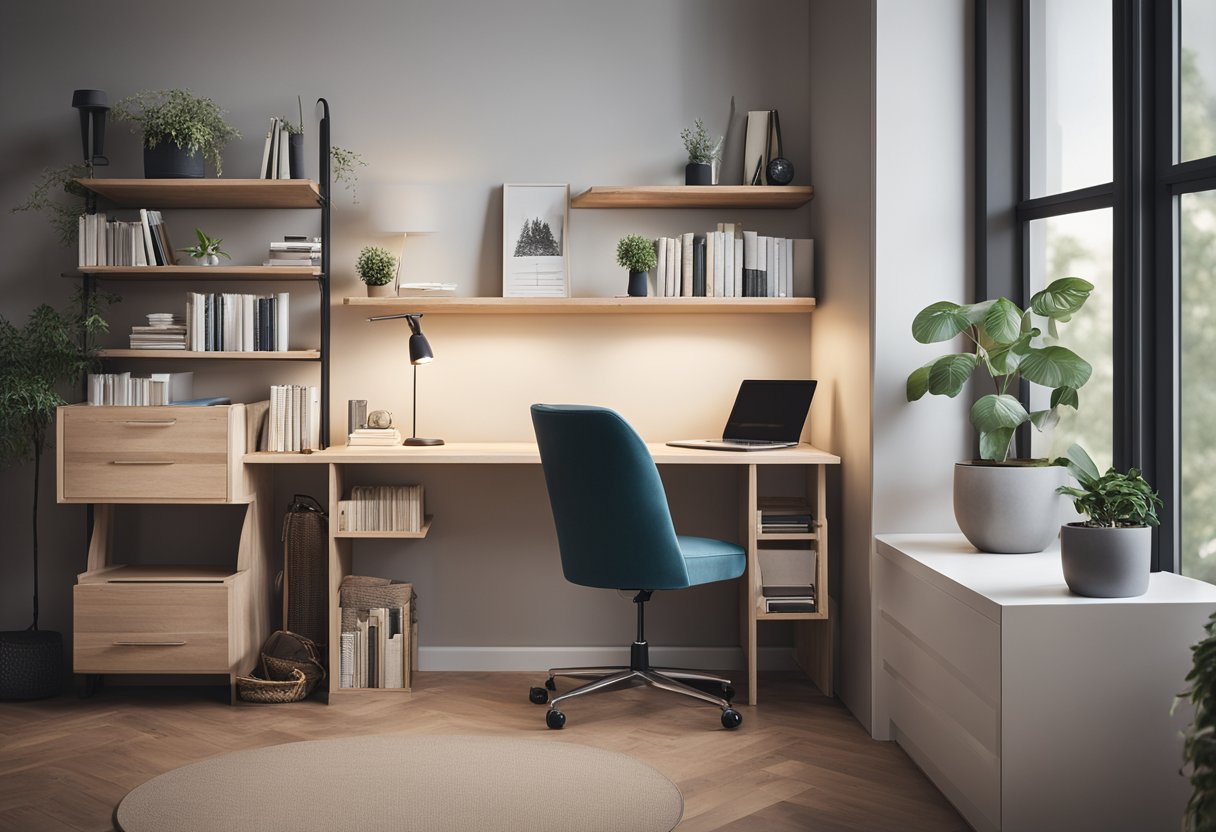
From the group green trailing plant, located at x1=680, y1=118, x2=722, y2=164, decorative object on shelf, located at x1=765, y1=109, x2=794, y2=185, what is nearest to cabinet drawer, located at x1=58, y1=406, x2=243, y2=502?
green trailing plant, located at x1=680, y1=118, x2=722, y2=164

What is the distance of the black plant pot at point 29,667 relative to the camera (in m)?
3.58

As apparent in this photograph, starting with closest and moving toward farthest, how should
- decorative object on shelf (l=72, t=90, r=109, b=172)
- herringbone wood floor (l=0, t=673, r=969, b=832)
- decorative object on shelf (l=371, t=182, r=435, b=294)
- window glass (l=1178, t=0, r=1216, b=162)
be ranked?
window glass (l=1178, t=0, r=1216, b=162) → herringbone wood floor (l=0, t=673, r=969, b=832) → decorative object on shelf (l=72, t=90, r=109, b=172) → decorative object on shelf (l=371, t=182, r=435, b=294)

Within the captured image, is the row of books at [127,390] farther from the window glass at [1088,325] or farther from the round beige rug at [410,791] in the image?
the window glass at [1088,325]

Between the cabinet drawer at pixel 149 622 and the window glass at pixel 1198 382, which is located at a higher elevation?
the window glass at pixel 1198 382

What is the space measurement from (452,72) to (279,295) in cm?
115

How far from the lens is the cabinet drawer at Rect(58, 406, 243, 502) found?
349 centimetres

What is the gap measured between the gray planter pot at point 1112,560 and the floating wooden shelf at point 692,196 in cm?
196

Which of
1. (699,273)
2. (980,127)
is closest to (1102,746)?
(980,127)

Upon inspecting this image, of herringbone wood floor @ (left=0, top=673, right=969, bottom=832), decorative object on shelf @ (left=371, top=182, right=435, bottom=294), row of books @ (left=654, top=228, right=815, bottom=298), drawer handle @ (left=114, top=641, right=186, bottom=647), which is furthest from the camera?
decorative object on shelf @ (left=371, top=182, right=435, bottom=294)

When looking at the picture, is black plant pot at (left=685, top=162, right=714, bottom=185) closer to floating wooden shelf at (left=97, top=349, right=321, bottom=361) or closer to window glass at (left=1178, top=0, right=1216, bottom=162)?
floating wooden shelf at (left=97, top=349, right=321, bottom=361)

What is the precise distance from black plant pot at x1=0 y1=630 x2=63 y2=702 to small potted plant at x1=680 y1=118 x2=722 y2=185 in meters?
2.92

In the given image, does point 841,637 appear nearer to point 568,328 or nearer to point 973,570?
point 973,570

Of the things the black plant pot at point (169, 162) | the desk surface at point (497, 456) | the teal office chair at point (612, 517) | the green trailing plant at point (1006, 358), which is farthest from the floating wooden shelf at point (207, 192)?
the green trailing plant at point (1006, 358)

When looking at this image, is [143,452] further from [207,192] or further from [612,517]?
[612,517]
